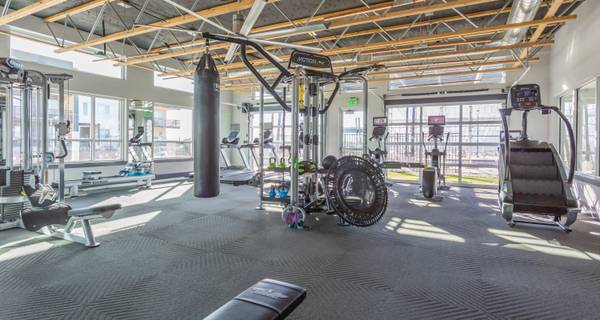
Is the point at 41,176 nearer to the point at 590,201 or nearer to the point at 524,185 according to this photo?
the point at 524,185

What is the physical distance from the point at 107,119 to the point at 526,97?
978cm

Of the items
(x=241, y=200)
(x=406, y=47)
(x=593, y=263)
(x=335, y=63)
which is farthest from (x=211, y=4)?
(x=593, y=263)

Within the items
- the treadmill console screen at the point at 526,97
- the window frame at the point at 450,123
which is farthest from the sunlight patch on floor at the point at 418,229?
the window frame at the point at 450,123

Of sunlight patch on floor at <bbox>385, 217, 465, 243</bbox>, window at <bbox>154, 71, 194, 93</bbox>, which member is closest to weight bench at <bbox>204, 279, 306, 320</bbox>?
sunlight patch on floor at <bbox>385, 217, 465, 243</bbox>

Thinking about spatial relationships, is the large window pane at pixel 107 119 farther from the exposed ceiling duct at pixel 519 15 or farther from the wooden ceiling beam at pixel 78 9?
the exposed ceiling duct at pixel 519 15

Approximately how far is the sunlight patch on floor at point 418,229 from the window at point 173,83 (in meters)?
8.14

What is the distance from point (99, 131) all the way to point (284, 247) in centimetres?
751

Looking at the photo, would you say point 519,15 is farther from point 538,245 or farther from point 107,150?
point 107,150

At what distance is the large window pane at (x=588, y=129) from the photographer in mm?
5426

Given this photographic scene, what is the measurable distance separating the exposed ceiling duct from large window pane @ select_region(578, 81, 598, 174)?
1453mm

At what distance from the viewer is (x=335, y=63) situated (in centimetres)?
811

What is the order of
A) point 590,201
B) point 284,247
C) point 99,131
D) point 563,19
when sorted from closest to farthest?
point 284,247, point 563,19, point 590,201, point 99,131

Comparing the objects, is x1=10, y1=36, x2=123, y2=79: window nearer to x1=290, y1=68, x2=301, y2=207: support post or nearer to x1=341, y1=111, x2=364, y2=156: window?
x1=290, y1=68, x2=301, y2=207: support post

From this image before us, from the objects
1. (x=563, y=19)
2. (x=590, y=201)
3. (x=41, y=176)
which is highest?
(x=563, y=19)
